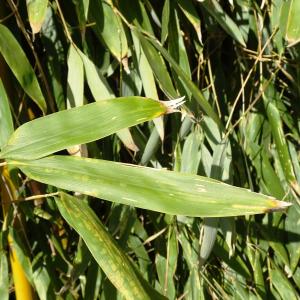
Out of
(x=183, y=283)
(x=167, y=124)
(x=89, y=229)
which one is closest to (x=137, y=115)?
(x=89, y=229)

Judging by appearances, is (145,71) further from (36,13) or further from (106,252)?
(106,252)

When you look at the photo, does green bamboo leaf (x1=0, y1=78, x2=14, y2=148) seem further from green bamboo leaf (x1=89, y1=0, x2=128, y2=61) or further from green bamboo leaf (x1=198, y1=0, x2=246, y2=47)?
green bamboo leaf (x1=198, y1=0, x2=246, y2=47)

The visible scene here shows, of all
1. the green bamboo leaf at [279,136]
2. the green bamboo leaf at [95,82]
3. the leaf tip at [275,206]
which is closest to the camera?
the leaf tip at [275,206]

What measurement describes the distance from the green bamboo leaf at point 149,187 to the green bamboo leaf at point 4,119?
0.43ft

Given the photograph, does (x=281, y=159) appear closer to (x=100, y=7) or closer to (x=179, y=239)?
(x=179, y=239)

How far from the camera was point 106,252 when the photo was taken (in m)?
0.73

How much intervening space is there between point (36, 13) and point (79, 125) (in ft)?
0.66

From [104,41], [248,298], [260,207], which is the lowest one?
[248,298]

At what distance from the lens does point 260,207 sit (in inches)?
26.3

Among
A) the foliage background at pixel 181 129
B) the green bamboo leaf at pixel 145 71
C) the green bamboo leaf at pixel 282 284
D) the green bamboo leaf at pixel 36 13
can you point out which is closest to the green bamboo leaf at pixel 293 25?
the foliage background at pixel 181 129

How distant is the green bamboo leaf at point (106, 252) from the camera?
72cm

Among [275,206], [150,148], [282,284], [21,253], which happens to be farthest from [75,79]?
[282,284]

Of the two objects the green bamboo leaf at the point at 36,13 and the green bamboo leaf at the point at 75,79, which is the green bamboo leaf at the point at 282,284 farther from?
the green bamboo leaf at the point at 36,13

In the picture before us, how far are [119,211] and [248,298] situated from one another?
0.93 ft
